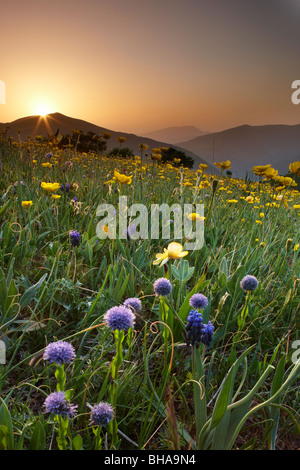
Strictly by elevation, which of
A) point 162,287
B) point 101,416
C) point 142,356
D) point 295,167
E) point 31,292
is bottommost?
point 142,356

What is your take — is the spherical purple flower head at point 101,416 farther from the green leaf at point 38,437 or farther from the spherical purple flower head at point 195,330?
the spherical purple flower head at point 195,330

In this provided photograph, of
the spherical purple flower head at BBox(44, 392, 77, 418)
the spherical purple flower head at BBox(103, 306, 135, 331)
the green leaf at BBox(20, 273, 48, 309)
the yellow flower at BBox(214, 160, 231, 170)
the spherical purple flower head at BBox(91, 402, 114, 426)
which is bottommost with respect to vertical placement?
the spherical purple flower head at BBox(91, 402, 114, 426)

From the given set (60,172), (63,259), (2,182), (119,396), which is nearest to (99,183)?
(60,172)

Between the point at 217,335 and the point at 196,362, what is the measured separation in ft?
1.49

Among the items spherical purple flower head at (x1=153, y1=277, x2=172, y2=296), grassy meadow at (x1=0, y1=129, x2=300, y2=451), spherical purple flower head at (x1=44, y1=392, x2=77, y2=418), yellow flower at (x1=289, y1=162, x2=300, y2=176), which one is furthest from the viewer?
yellow flower at (x1=289, y1=162, x2=300, y2=176)

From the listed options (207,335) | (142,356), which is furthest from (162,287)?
(142,356)

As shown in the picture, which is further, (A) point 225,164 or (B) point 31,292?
(A) point 225,164

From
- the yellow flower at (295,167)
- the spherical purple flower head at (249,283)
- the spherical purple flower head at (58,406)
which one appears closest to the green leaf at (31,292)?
the spherical purple flower head at (58,406)

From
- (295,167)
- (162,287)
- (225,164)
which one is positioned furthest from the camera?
(225,164)

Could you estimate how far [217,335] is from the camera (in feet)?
4.40

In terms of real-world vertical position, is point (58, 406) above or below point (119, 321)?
below

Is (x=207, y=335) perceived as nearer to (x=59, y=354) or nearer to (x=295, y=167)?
(x=59, y=354)

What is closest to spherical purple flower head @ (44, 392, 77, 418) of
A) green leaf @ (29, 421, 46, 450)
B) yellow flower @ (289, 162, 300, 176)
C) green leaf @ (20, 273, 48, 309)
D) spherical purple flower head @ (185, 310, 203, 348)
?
green leaf @ (29, 421, 46, 450)

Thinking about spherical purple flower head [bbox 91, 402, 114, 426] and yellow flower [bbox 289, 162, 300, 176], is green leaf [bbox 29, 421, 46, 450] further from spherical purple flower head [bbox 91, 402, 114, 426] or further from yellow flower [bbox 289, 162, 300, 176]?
yellow flower [bbox 289, 162, 300, 176]
